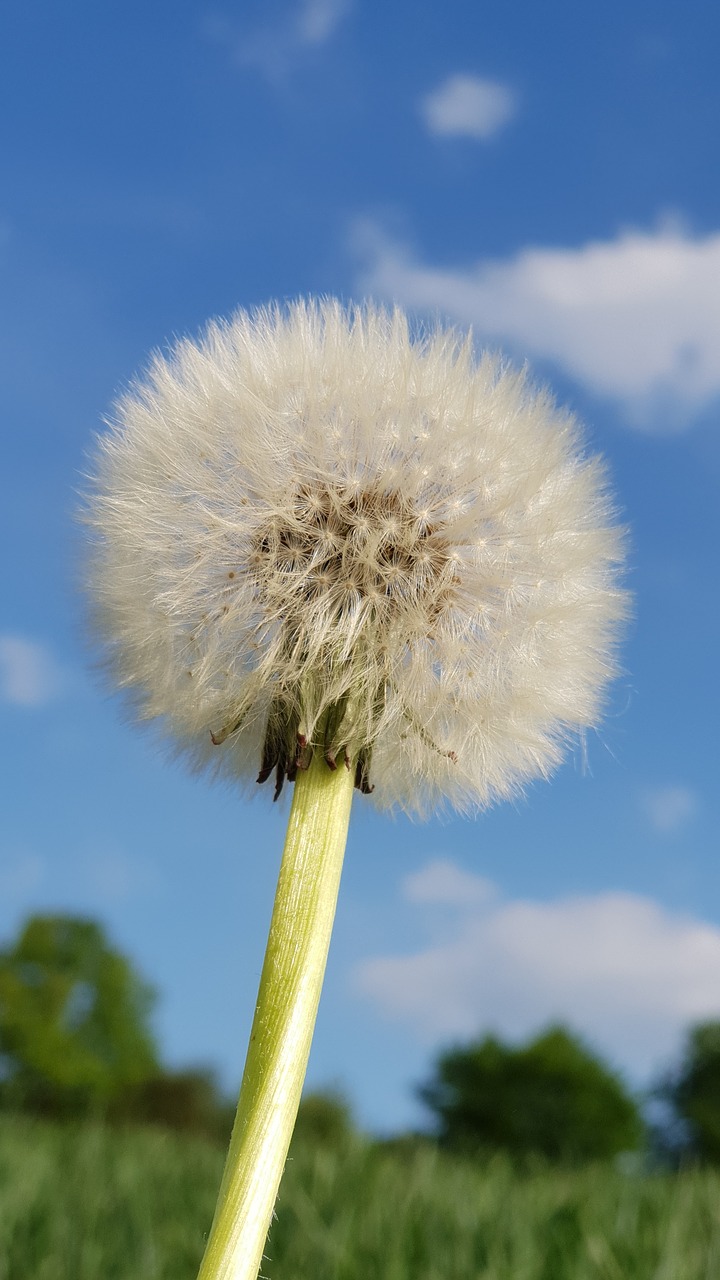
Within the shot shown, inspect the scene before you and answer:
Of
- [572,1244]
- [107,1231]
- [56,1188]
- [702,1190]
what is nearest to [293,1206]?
[107,1231]

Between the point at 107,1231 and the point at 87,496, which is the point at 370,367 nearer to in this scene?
the point at 87,496

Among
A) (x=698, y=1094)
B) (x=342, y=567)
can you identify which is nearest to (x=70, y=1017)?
(x=698, y=1094)

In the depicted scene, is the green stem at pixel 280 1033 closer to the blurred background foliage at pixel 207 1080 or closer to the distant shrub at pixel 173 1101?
the blurred background foliage at pixel 207 1080

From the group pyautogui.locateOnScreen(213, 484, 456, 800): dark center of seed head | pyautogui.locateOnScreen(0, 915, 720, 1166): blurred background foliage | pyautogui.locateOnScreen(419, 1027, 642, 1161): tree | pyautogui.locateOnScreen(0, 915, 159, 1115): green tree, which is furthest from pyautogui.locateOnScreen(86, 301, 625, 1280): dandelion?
pyautogui.locateOnScreen(0, 915, 159, 1115): green tree

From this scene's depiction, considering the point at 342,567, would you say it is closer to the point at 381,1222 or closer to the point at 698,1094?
the point at 381,1222

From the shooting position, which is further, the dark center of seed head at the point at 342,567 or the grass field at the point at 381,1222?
the grass field at the point at 381,1222

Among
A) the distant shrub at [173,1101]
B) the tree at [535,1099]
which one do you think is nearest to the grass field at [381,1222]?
the tree at [535,1099]
